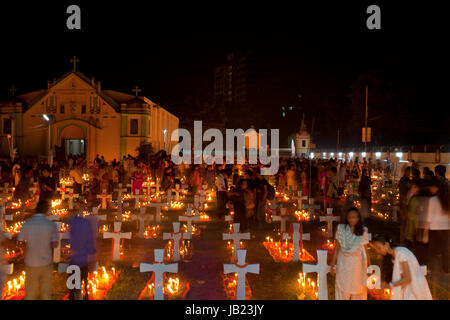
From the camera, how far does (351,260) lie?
5.51 m

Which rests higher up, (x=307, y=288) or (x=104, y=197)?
(x=104, y=197)

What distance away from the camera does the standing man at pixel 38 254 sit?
222 inches

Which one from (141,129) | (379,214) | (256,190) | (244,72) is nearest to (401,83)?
(141,129)

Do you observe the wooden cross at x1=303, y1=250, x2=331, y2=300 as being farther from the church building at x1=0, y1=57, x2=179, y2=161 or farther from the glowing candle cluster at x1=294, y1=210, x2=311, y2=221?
the church building at x1=0, y1=57, x2=179, y2=161

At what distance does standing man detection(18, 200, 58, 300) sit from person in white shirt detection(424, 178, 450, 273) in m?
6.57

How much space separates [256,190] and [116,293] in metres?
5.72

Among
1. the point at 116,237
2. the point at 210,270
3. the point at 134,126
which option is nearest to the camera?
the point at 210,270

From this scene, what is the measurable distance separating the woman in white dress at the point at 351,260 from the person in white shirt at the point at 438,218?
2.94 metres

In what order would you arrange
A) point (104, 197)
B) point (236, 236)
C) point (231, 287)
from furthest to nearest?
point (104, 197), point (236, 236), point (231, 287)

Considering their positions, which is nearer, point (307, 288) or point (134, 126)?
point (307, 288)

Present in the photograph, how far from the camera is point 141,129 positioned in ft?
141

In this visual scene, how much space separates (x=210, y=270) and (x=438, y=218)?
14.9ft

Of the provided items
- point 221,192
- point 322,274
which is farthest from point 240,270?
point 221,192

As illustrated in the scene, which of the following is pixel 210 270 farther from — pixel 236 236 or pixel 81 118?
pixel 81 118
